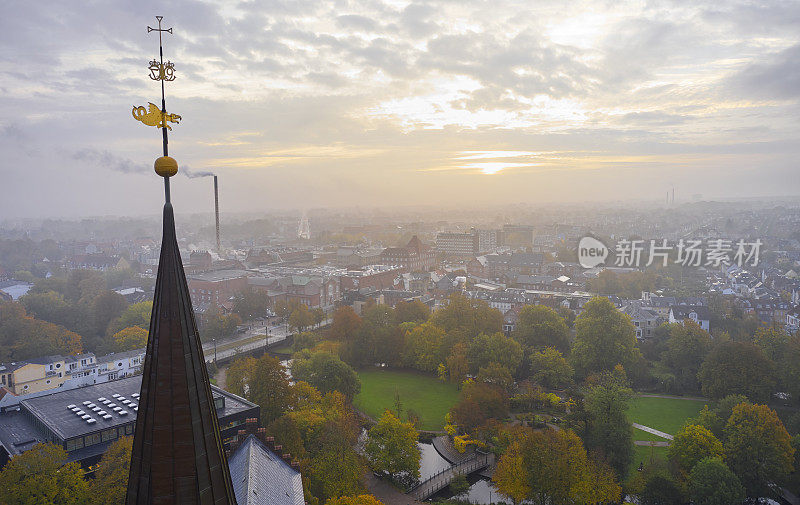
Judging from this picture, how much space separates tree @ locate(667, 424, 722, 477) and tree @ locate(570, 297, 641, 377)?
13.4m

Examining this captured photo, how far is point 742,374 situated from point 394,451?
889 inches

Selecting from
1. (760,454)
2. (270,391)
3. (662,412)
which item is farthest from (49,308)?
(760,454)

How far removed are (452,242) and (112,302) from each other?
296 feet

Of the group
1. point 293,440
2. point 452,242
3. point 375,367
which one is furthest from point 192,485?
point 452,242

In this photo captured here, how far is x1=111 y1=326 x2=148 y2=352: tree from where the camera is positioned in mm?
45719

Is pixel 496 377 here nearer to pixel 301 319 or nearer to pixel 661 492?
pixel 661 492

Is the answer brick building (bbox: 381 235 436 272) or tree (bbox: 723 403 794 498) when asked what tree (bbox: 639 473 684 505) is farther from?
brick building (bbox: 381 235 436 272)

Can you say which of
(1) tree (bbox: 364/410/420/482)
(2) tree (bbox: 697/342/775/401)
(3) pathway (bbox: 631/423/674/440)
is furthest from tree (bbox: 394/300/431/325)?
(2) tree (bbox: 697/342/775/401)

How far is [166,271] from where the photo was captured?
5332 mm

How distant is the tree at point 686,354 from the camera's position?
121ft

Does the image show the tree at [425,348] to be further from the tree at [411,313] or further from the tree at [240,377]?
the tree at [240,377]

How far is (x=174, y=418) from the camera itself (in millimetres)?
5113

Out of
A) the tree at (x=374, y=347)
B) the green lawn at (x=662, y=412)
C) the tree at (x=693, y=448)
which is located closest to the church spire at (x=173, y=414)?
the tree at (x=693, y=448)

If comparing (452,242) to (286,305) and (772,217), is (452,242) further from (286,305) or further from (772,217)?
(772,217)
